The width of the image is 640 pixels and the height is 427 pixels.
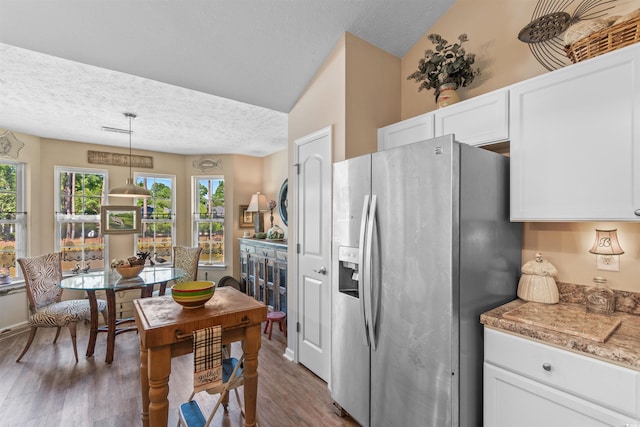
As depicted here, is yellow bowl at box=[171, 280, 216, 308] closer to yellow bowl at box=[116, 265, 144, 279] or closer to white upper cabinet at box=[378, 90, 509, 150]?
white upper cabinet at box=[378, 90, 509, 150]

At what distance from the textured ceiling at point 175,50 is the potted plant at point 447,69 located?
1.67 ft

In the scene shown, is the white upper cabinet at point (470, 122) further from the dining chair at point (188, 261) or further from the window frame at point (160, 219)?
the window frame at point (160, 219)

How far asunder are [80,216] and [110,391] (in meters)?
3.09

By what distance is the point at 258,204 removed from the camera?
5.32 meters

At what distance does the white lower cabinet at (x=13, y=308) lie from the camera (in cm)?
372

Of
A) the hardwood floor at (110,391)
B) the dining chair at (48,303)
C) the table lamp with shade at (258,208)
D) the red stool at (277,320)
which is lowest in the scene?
the hardwood floor at (110,391)

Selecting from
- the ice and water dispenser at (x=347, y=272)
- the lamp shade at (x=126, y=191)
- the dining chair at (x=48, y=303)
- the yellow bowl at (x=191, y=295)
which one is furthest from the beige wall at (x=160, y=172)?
the yellow bowl at (x=191, y=295)

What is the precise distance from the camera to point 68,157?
4.47 metres

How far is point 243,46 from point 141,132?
247 cm

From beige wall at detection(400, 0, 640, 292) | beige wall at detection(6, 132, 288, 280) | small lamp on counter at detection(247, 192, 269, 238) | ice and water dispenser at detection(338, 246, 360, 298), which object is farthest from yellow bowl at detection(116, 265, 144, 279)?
beige wall at detection(400, 0, 640, 292)

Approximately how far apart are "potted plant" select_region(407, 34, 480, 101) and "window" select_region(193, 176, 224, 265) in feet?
13.8

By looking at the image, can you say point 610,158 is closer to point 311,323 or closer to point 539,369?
point 539,369

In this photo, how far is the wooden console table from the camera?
154cm

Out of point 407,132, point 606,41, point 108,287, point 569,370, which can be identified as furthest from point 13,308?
point 606,41
